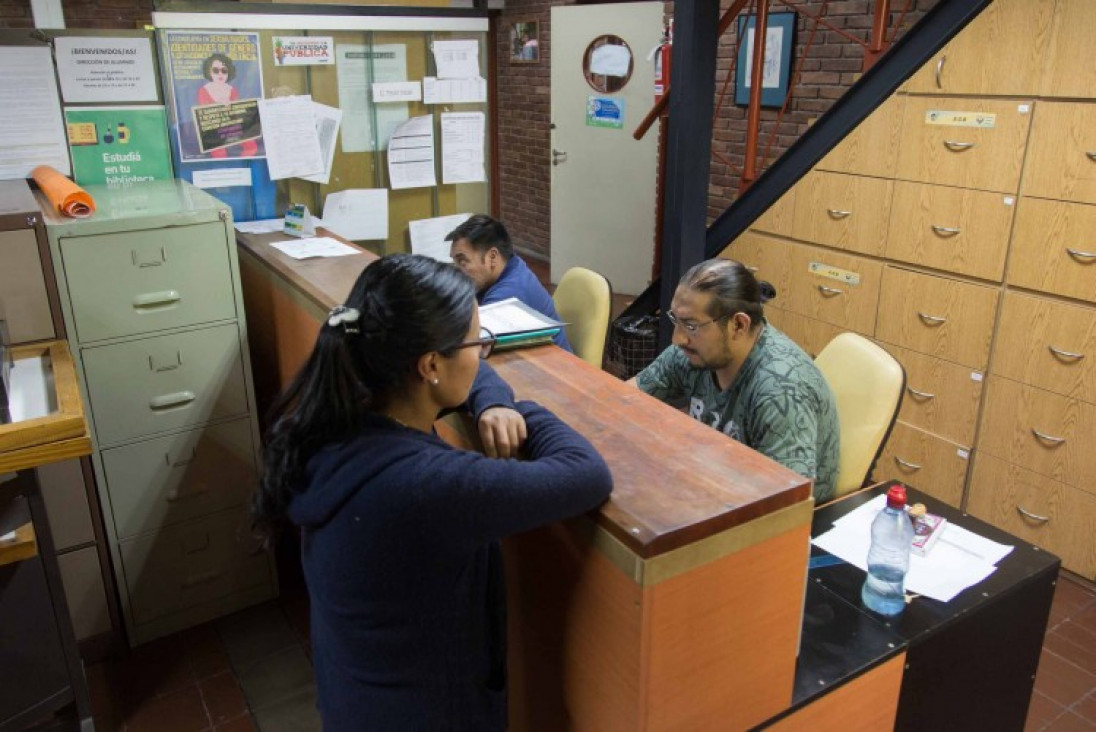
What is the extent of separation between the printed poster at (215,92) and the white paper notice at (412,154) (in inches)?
18.3

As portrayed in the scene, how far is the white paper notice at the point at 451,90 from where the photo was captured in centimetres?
294

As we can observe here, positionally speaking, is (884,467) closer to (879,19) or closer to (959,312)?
(959,312)

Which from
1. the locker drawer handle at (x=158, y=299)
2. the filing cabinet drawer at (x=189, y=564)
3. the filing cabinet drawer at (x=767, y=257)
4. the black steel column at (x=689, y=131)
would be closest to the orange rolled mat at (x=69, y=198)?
the locker drawer handle at (x=158, y=299)

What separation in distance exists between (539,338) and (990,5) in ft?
7.01

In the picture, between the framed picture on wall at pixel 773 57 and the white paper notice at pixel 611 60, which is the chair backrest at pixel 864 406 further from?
the white paper notice at pixel 611 60

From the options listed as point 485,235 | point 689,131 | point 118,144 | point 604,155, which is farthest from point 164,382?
point 604,155

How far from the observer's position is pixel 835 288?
11.1ft

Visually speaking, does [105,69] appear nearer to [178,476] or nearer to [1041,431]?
[178,476]

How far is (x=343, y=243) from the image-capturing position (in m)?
2.59

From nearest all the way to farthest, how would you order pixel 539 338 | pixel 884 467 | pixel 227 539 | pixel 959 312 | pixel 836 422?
pixel 539 338
pixel 836 422
pixel 227 539
pixel 959 312
pixel 884 467

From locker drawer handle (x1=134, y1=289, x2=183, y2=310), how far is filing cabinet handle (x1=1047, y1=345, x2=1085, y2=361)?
270 centimetres

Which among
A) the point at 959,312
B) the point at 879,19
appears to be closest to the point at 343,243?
the point at 959,312

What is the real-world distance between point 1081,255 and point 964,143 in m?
0.54

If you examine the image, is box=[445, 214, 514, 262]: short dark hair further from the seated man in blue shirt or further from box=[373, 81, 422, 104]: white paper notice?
box=[373, 81, 422, 104]: white paper notice
